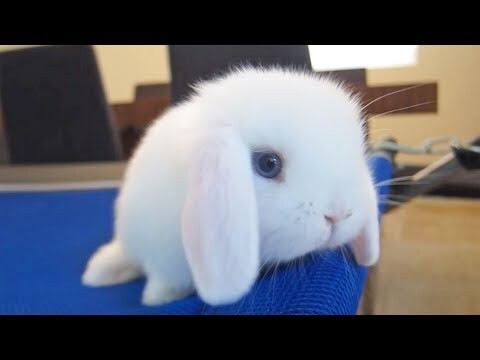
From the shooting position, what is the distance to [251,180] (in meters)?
0.32

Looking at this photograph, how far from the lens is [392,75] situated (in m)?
0.33

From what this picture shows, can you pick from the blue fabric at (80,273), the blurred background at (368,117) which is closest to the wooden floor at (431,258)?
the blurred background at (368,117)

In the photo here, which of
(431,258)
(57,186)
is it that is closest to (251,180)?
(57,186)

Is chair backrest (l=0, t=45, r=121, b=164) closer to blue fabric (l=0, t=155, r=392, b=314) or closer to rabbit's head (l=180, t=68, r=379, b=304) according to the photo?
blue fabric (l=0, t=155, r=392, b=314)

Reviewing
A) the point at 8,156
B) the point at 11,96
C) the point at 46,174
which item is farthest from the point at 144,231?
the point at 46,174

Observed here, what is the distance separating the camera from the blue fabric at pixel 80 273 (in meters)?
0.35

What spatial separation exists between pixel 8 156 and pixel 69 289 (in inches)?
17.5

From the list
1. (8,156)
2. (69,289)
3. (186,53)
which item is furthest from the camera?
(8,156)

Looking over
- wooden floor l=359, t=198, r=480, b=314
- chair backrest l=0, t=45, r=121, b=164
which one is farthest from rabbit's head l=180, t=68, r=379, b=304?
wooden floor l=359, t=198, r=480, b=314

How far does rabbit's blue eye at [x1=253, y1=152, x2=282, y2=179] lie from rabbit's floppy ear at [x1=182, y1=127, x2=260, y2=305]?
24 millimetres

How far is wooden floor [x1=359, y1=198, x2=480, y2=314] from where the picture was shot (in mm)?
871

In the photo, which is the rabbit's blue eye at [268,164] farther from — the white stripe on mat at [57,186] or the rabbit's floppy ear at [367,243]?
the white stripe on mat at [57,186]
